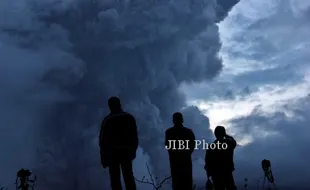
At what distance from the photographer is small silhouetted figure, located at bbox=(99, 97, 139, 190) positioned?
22.8ft

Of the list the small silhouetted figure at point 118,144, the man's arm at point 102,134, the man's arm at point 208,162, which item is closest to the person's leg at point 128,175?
the small silhouetted figure at point 118,144

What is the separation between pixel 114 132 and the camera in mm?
7059

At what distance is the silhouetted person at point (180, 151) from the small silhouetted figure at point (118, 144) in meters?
1.67

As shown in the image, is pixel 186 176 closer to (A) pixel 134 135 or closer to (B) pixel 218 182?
(B) pixel 218 182

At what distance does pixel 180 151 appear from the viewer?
8.68 meters

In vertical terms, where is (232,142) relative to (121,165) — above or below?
above

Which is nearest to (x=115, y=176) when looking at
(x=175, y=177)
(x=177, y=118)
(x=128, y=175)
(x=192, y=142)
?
(x=128, y=175)

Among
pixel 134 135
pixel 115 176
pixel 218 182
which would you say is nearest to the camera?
pixel 115 176

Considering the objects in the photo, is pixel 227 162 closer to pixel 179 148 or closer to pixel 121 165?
pixel 179 148

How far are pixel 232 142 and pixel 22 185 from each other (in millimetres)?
5561

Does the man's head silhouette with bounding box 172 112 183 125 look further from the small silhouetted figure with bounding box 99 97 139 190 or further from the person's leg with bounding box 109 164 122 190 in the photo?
the person's leg with bounding box 109 164 122 190

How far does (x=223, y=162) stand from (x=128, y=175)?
2658mm

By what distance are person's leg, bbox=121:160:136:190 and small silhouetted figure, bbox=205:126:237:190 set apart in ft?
8.05

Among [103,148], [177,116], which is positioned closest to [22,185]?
[103,148]
